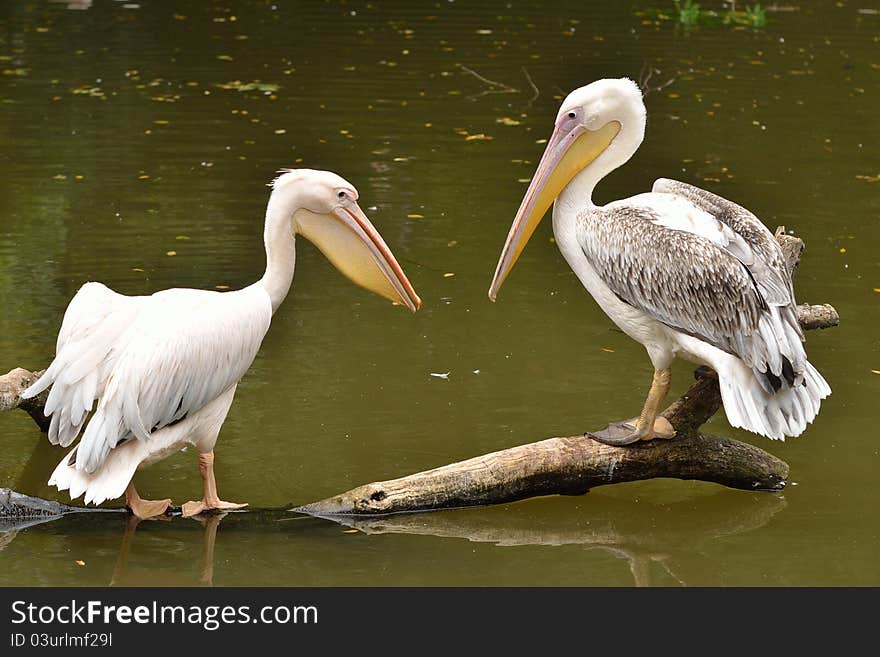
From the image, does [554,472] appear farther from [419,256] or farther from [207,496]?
[419,256]

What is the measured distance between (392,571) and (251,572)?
48cm

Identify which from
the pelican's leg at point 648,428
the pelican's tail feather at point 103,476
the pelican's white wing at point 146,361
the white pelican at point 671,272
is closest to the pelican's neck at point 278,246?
the pelican's white wing at point 146,361

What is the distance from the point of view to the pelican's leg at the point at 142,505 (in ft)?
15.8

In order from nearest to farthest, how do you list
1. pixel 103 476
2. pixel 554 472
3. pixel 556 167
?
pixel 103 476
pixel 554 472
pixel 556 167

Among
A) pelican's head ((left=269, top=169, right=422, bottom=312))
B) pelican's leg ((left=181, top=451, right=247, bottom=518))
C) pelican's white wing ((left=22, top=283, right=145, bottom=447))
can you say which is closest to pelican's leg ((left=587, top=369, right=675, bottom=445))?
pelican's head ((left=269, top=169, right=422, bottom=312))

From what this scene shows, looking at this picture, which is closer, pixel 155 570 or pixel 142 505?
pixel 155 570

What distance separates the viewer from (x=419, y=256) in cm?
791

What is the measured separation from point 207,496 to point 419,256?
10.7 ft

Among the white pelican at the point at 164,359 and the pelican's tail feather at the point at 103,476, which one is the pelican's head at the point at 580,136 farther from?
the pelican's tail feather at the point at 103,476

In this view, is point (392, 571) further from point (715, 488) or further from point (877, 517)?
point (877, 517)

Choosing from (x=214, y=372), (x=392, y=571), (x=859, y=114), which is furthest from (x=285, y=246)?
(x=859, y=114)

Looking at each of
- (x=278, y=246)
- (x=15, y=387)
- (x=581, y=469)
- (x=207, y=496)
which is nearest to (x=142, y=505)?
(x=207, y=496)

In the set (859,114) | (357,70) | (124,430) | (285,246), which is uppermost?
(285,246)

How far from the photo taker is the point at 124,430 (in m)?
4.57
